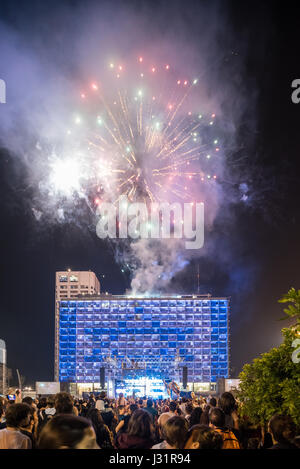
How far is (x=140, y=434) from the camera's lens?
6473 mm

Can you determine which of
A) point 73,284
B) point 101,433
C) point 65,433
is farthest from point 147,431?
point 73,284

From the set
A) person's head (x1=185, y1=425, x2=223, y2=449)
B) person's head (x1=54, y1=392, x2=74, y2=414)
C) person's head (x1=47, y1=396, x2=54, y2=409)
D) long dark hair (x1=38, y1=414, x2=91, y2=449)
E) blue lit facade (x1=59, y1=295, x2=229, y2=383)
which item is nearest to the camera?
long dark hair (x1=38, y1=414, x2=91, y2=449)

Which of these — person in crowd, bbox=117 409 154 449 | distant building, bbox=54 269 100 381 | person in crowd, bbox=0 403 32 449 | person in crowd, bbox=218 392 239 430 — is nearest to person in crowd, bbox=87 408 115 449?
person in crowd, bbox=218 392 239 430

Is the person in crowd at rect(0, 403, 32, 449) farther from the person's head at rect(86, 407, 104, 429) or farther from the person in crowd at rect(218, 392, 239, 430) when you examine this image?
the person's head at rect(86, 407, 104, 429)

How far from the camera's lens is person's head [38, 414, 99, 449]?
343 cm

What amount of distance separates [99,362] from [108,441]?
8145 centimetres

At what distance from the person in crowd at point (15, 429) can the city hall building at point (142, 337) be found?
82636 mm

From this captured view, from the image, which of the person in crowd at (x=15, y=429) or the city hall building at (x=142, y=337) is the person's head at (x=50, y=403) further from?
the city hall building at (x=142, y=337)

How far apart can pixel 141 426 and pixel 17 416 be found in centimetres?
147

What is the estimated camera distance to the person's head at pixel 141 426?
6469 millimetres
